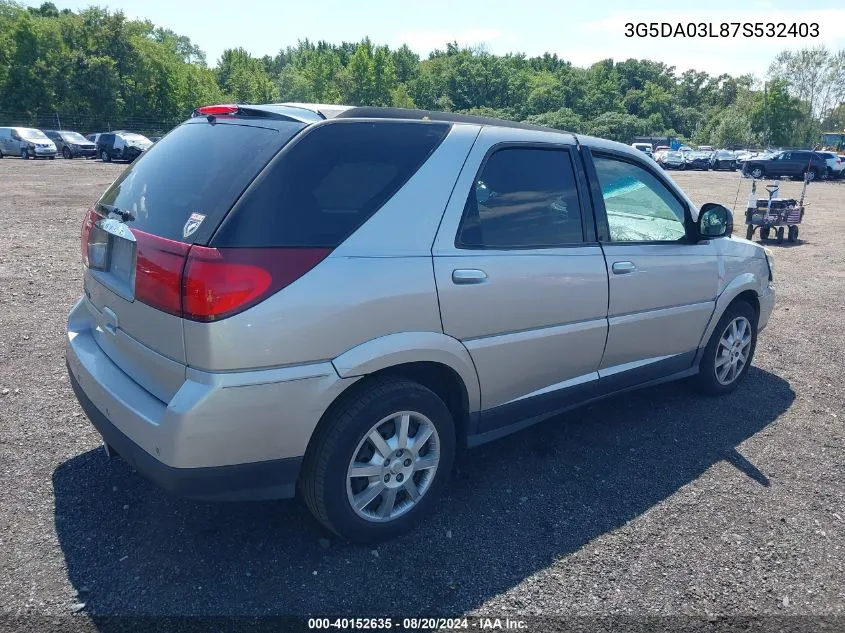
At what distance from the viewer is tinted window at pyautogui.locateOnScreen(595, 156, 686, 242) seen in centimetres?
388

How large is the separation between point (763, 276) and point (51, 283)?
727cm

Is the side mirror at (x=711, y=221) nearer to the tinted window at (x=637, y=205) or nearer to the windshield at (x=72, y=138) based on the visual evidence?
the tinted window at (x=637, y=205)

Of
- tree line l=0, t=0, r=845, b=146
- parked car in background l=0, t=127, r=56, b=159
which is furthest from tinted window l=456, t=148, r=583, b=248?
tree line l=0, t=0, r=845, b=146

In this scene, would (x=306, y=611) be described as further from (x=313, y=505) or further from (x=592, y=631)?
(x=592, y=631)

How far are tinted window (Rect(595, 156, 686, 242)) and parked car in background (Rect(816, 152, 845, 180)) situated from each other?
3976 cm

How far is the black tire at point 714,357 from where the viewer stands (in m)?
4.70

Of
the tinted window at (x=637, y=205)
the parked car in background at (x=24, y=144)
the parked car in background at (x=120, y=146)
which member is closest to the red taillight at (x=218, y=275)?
the tinted window at (x=637, y=205)

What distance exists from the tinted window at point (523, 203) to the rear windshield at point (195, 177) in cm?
97

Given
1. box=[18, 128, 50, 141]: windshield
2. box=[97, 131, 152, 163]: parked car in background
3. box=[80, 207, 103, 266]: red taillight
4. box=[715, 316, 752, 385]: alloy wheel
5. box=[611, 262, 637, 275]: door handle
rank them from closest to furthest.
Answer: box=[80, 207, 103, 266]: red taillight
box=[611, 262, 637, 275]: door handle
box=[715, 316, 752, 385]: alloy wheel
box=[97, 131, 152, 163]: parked car in background
box=[18, 128, 50, 141]: windshield

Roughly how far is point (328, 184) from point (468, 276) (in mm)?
779

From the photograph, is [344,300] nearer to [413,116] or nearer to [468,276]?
[468,276]

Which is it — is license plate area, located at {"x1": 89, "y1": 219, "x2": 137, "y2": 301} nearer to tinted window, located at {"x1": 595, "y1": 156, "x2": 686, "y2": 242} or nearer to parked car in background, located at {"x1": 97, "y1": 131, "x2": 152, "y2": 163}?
tinted window, located at {"x1": 595, "y1": 156, "x2": 686, "y2": 242}

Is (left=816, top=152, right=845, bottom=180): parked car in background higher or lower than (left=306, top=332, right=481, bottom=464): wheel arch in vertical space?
higher

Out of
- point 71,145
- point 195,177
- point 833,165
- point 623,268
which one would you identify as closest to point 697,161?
point 833,165
